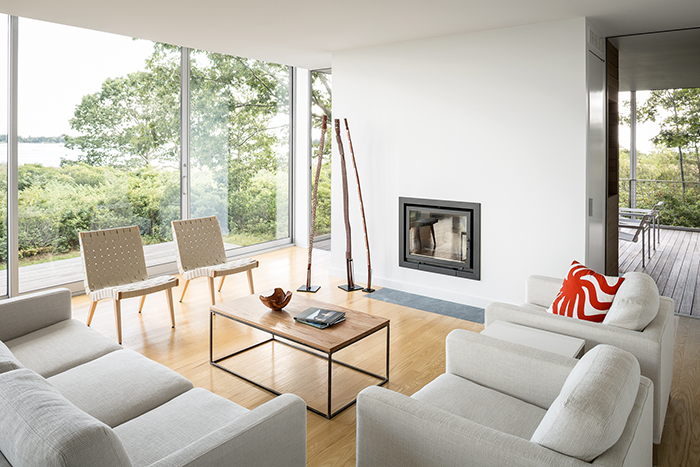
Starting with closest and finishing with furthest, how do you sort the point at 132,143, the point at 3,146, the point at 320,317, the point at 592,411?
the point at 592,411 → the point at 320,317 → the point at 3,146 → the point at 132,143

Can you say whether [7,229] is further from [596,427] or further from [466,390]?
[596,427]

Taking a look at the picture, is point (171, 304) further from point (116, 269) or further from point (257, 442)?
point (257, 442)

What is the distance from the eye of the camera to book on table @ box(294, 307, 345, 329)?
9.46 ft

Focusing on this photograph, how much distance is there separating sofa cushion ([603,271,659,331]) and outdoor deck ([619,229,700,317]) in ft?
7.63

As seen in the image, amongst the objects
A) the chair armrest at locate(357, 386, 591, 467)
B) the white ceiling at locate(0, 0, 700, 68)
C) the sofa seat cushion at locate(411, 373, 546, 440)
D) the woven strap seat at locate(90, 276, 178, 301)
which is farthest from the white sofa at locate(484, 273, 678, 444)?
the woven strap seat at locate(90, 276, 178, 301)

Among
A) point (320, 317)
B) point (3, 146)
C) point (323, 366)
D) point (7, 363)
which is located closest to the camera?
point (7, 363)

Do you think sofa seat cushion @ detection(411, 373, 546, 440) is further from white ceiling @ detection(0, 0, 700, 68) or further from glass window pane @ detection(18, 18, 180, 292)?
glass window pane @ detection(18, 18, 180, 292)

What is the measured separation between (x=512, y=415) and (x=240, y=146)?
5.25 meters

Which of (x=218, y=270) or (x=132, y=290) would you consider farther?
(x=218, y=270)

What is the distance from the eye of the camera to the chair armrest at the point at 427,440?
1.44 metres

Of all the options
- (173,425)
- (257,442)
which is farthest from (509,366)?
(173,425)

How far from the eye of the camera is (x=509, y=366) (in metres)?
2.08

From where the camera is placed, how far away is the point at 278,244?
717 cm

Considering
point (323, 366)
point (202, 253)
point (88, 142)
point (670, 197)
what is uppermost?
point (88, 142)
